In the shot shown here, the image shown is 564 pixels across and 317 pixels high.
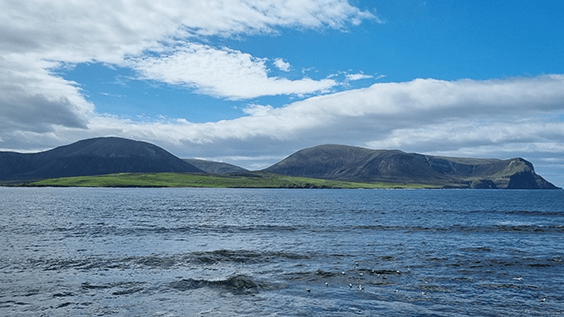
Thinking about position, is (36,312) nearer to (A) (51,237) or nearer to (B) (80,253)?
(B) (80,253)

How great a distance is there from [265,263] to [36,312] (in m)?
Answer: 23.1

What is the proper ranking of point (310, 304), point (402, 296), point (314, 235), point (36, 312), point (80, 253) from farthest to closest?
point (314, 235), point (80, 253), point (402, 296), point (310, 304), point (36, 312)

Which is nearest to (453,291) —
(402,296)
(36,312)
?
(402,296)

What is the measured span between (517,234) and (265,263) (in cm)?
5472

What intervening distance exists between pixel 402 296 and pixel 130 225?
6647cm

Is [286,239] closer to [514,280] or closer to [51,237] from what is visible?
[514,280]

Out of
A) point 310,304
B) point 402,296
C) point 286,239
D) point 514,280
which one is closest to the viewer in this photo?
point 310,304

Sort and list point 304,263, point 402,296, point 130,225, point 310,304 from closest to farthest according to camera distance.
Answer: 1. point 310,304
2. point 402,296
3. point 304,263
4. point 130,225

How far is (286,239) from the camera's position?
64.0m

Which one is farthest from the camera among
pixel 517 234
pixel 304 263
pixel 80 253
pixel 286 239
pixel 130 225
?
pixel 130 225

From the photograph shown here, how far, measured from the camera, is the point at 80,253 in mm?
50344

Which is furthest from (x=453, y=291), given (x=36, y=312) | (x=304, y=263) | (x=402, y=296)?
(x=36, y=312)

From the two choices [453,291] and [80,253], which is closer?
[453,291]

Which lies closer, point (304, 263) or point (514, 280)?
point (514, 280)
